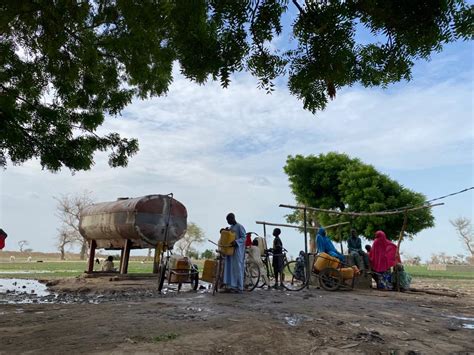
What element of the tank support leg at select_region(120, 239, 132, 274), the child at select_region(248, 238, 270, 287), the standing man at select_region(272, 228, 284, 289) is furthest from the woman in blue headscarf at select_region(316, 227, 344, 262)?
the tank support leg at select_region(120, 239, 132, 274)

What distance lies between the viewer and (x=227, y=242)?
10.0 metres

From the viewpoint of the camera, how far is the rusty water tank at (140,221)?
14.1 m

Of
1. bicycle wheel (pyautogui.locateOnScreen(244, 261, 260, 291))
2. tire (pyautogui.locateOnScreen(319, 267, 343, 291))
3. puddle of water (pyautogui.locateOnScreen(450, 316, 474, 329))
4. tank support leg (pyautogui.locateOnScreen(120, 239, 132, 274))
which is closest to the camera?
puddle of water (pyautogui.locateOnScreen(450, 316, 474, 329))

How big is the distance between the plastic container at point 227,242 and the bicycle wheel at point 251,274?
137 centimetres

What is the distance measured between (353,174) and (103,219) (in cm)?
1596

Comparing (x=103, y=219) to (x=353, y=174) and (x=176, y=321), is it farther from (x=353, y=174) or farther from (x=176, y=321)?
(x=353, y=174)

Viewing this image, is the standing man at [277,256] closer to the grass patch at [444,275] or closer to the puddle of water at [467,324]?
the puddle of water at [467,324]

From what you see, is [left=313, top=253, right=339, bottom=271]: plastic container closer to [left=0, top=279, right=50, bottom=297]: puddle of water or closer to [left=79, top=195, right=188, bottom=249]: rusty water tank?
[left=79, top=195, right=188, bottom=249]: rusty water tank

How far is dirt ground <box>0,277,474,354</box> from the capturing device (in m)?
4.56

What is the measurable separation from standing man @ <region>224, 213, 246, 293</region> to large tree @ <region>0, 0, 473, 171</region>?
341 centimetres

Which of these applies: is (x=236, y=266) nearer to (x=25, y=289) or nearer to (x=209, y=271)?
(x=209, y=271)

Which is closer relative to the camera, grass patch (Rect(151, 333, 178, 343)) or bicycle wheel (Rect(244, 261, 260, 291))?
grass patch (Rect(151, 333, 178, 343))

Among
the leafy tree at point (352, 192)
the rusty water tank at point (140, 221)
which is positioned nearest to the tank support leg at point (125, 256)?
the rusty water tank at point (140, 221)

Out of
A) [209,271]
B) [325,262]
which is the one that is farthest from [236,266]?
[325,262]
